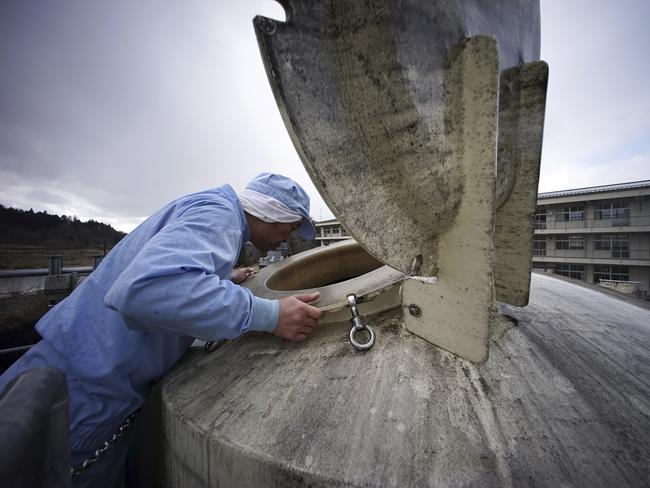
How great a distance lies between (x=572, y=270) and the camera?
74.4 ft

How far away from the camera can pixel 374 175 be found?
A: 0.97 meters

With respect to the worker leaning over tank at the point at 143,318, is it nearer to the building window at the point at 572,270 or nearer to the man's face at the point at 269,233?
the man's face at the point at 269,233

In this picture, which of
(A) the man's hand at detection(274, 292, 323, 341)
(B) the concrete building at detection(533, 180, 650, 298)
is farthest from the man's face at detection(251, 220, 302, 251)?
(B) the concrete building at detection(533, 180, 650, 298)

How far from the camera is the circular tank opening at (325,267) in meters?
2.66

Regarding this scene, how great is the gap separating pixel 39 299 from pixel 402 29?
11.0m

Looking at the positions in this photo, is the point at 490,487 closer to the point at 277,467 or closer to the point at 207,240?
the point at 277,467

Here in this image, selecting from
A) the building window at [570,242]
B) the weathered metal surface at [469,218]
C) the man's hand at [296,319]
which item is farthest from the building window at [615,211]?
the man's hand at [296,319]

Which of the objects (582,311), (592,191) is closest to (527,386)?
(582,311)

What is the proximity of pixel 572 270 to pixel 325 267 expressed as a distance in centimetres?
2860

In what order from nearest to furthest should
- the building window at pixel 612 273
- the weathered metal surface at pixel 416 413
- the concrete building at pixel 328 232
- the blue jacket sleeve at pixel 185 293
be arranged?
the weathered metal surface at pixel 416 413
the blue jacket sleeve at pixel 185 293
the building window at pixel 612 273
the concrete building at pixel 328 232

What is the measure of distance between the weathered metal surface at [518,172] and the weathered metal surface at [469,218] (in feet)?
1.37

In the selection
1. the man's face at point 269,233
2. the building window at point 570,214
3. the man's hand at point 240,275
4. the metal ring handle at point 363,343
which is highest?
the building window at point 570,214

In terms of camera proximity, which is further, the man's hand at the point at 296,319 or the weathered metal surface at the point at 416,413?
the man's hand at the point at 296,319

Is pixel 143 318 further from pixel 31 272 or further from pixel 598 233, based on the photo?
pixel 598 233
